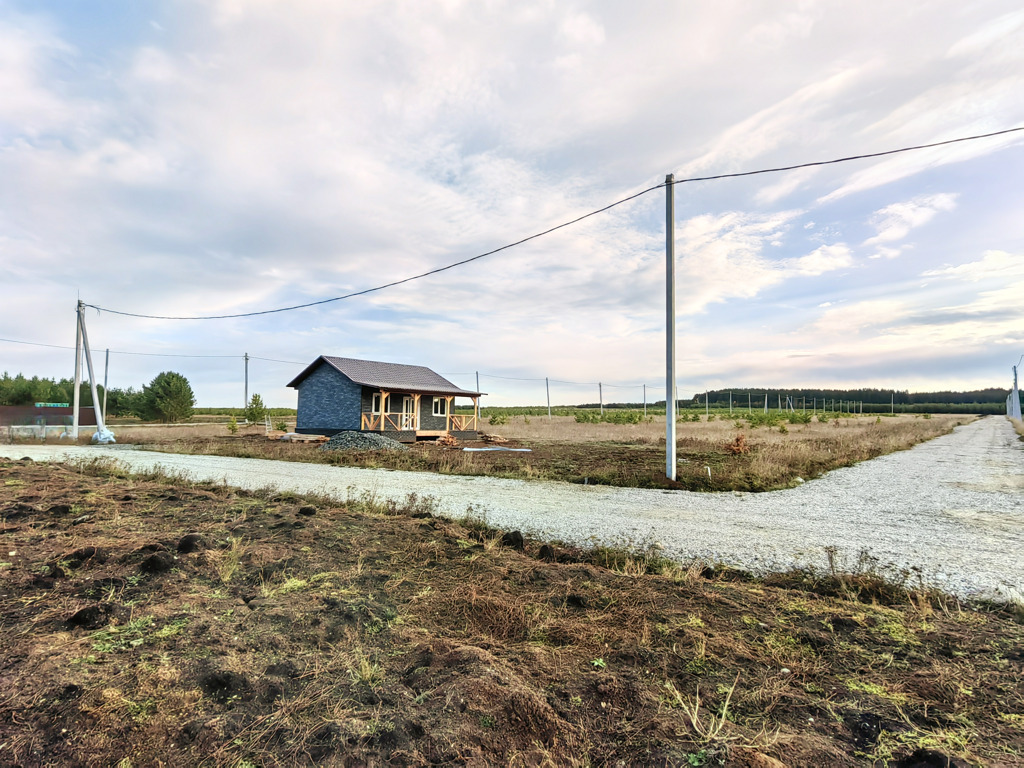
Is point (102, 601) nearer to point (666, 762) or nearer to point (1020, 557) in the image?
point (666, 762)

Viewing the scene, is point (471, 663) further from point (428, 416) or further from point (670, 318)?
point (428, 416)

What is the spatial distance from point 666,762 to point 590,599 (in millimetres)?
1954

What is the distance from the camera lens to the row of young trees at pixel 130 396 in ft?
168

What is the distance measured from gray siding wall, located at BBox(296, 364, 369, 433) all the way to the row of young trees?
29.6m

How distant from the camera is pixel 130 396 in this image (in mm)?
58969

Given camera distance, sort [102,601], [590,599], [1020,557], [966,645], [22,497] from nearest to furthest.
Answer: [966,645], [102,601], [590,599], [1020,557], [22,497]

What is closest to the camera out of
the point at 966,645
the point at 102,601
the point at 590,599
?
the point at 966,645

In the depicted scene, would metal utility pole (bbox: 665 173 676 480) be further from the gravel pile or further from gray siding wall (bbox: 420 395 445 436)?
gray siding wall (bbox: 420 395 445 436)

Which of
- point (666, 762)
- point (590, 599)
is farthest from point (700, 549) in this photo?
point (666, 762)

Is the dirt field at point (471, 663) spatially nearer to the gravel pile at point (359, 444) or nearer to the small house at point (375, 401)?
the gravel pile at point (359, 444)

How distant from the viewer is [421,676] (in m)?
2.89

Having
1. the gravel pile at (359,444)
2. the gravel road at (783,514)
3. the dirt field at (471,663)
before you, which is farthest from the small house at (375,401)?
the dirt field at (471,663)

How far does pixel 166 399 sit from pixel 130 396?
1272 centimetres

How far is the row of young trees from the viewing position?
168 ft
